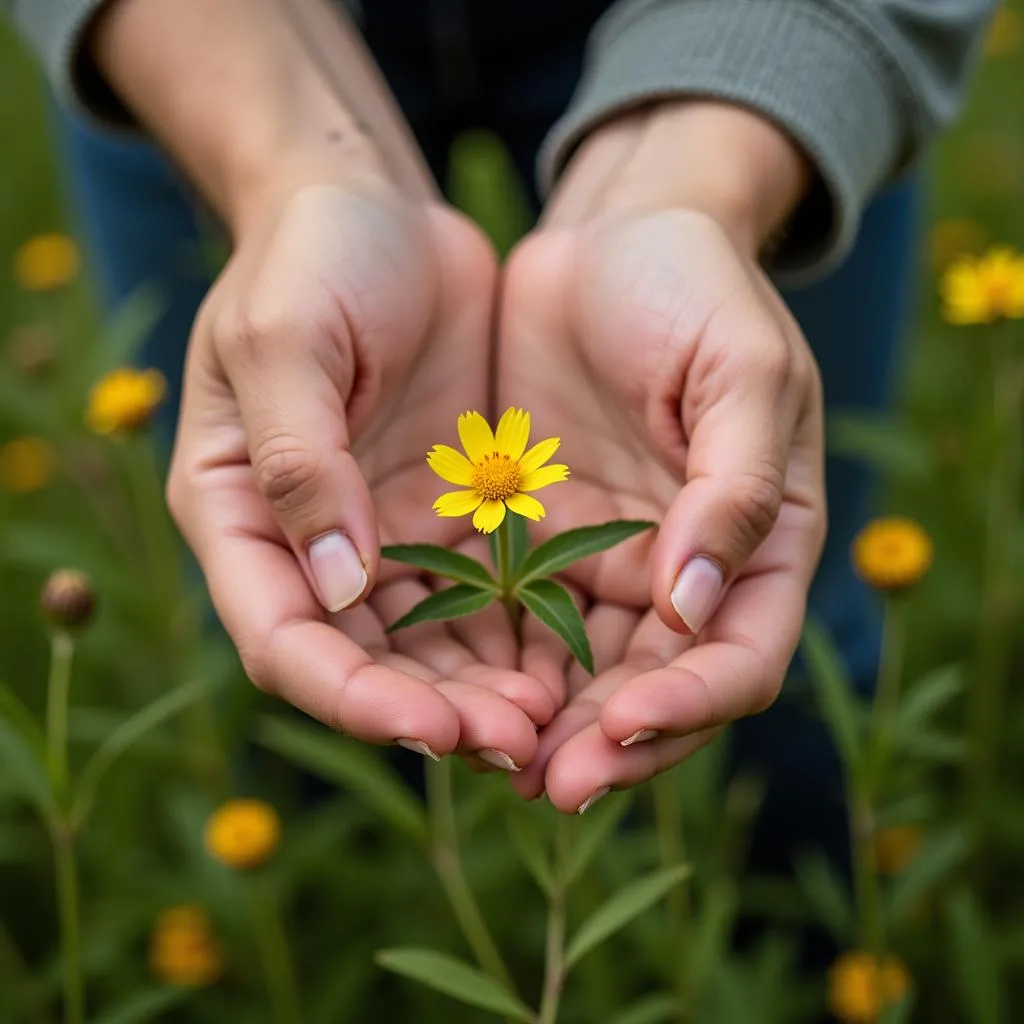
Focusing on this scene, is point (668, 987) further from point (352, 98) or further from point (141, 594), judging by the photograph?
point (352, 98)

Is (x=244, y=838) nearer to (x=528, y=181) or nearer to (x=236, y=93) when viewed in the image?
(x=236, y=93)

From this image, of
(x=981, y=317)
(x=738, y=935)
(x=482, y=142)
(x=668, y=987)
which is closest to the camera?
→ (x=668, y=987)

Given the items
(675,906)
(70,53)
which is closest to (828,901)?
(675,906)

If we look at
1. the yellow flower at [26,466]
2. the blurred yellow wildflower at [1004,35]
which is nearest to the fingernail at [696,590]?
the yellow flower at [26,466]

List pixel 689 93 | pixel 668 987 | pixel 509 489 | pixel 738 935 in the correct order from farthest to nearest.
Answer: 1. pixel 738 935
2. pixel 668 987
3. pixel 689 93
4. pixel 509 489

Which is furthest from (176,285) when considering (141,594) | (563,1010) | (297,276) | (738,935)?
(738,935)
